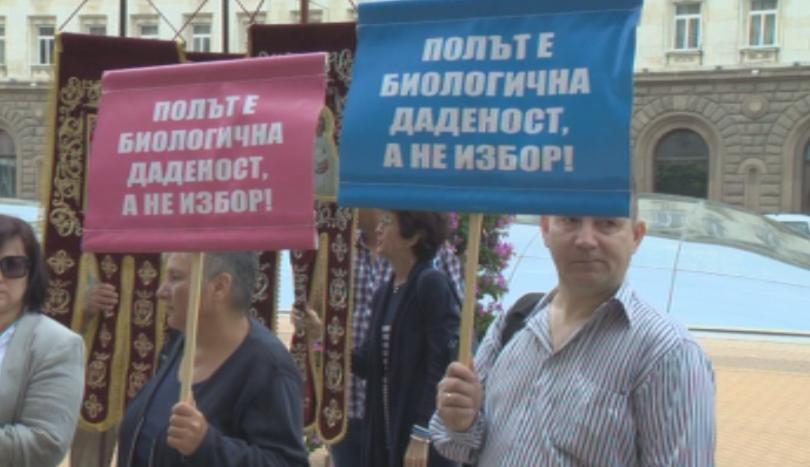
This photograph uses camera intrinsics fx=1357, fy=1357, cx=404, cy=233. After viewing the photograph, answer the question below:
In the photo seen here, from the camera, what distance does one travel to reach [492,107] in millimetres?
2965

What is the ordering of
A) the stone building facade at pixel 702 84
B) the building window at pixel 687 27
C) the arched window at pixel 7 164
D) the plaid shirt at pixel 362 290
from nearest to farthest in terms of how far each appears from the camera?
1. the plaid shirt at pixel 362 290
2. the stone building facade at pixel 702 84
3. the building window at pixel 687 27
4. the arched window at pixel 7 164

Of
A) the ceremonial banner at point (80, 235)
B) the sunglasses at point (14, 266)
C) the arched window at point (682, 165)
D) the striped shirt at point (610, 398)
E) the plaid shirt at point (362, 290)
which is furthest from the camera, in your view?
the arched window at point (682, 165)

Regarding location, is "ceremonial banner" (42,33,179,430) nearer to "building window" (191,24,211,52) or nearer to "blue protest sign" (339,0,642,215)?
"blue protest sign" (339,0,642,215)

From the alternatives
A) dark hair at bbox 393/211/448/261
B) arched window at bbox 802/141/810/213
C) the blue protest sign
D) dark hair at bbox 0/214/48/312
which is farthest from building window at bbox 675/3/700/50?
the blue protest sign

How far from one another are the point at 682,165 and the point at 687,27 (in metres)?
3.71

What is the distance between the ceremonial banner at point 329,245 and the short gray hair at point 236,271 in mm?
2309

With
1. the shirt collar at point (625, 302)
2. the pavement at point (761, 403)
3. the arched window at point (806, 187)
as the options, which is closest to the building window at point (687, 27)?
the arched window at point (806, 187)

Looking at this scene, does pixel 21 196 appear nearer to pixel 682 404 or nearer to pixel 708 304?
pixel 708 304

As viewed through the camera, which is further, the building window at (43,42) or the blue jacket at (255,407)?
the building window at (43,42)

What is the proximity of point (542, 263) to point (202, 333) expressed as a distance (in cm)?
1747

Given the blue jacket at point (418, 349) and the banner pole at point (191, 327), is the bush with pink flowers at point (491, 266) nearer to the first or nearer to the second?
the blue jacket at point (418, 349)

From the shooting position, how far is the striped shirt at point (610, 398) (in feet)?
8.48

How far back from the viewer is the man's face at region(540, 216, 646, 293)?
9.10ft

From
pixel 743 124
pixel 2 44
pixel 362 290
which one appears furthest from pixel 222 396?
pixel 2 44
